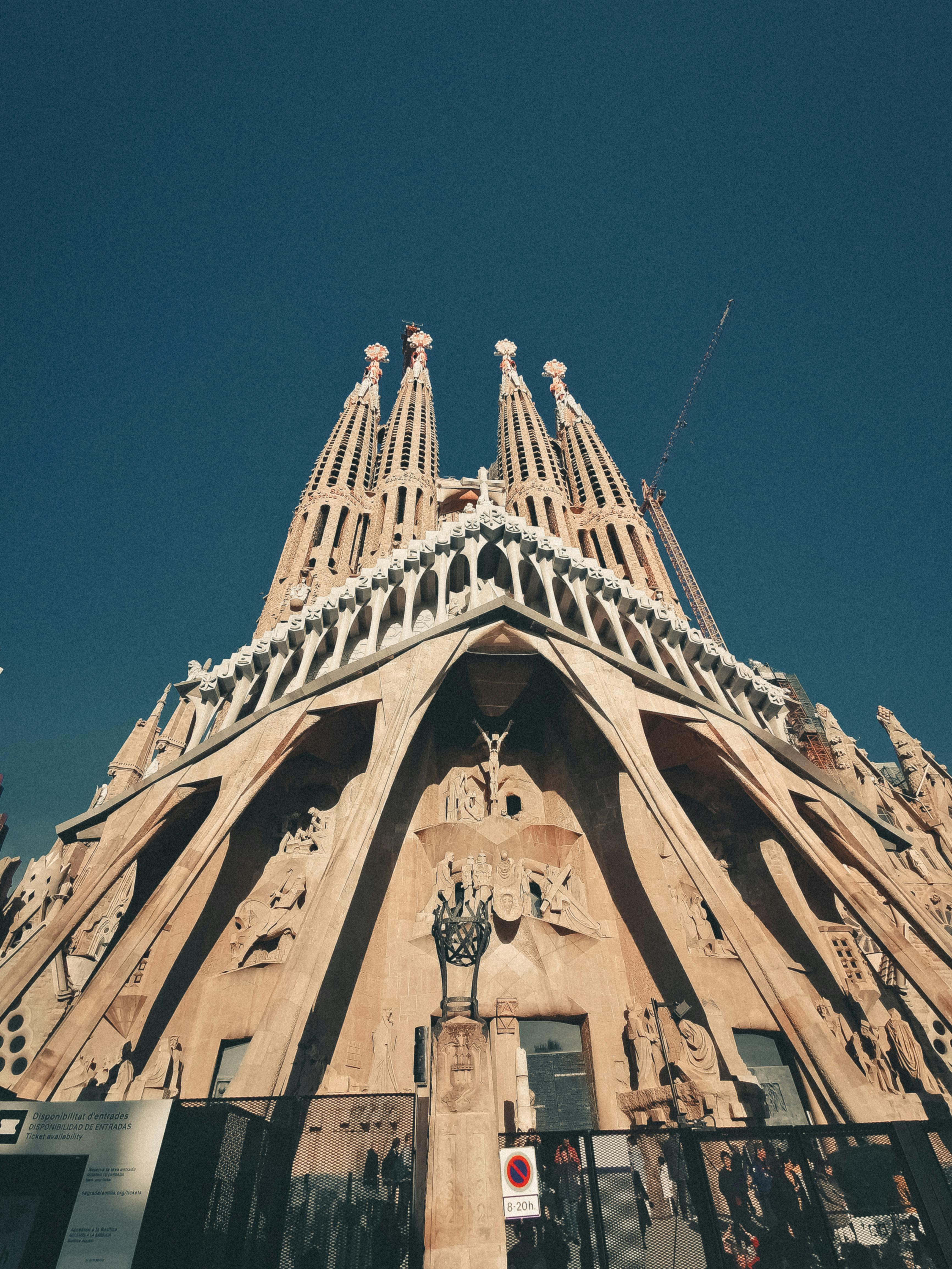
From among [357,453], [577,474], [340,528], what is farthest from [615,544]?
[357,453]

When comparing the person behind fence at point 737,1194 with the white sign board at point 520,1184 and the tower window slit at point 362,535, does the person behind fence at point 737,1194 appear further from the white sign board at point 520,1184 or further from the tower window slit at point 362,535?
the tower window slit at point 362,535

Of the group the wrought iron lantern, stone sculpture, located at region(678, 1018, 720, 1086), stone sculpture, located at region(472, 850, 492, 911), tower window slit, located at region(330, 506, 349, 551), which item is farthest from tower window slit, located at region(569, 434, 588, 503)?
the wrought iron lantern

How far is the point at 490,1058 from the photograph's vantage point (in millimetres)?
5715

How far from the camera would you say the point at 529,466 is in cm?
3528

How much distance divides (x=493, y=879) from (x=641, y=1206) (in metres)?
10.8

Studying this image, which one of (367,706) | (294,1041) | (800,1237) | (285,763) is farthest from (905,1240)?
(285,763)

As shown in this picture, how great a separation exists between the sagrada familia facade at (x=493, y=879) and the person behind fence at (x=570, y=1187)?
15.9ft

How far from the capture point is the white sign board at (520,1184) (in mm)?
5215

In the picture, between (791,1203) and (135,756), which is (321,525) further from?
(791,1203)

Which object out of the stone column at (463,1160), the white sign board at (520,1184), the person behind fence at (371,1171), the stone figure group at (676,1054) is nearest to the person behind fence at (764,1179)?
the white sign board at (520,1184)

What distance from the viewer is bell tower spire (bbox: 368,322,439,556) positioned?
3050cm

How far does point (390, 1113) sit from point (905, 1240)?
4.04 meters

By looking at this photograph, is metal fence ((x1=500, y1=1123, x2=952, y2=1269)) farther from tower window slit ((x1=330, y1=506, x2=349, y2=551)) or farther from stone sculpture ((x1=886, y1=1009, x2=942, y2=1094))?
tower window slit ((x1=330, y1=506, x2=349, y2=551))

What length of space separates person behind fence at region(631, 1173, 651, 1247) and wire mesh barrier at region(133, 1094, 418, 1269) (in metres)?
1.81
